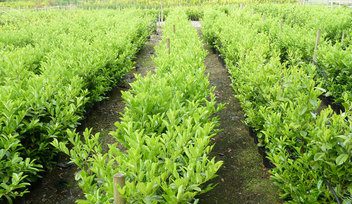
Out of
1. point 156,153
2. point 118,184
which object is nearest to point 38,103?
point 156,153

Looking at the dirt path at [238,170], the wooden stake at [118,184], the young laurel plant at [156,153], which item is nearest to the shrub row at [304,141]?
the dirt path at [238,170]

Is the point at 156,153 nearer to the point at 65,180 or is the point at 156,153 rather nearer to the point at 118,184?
the point at 118,184

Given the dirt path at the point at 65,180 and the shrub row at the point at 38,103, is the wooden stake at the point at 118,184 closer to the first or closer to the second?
the shrub row at the point at 38,103

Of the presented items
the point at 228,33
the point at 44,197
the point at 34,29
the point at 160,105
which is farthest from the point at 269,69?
the point at 34,29

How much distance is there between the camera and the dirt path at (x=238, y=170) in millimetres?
4184

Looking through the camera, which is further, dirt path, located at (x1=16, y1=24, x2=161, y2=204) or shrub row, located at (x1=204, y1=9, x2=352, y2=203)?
dirt path, located at (x1=16, y1=24, x2=161, y2=204)

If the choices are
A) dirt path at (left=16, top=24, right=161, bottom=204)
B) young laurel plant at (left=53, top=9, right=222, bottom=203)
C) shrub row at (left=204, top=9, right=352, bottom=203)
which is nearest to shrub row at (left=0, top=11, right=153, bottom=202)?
dirt path at (left=16, top=24, right=161, bottom=204)

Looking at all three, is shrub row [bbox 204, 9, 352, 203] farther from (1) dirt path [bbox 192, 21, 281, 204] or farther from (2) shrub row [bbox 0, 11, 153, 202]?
(2) shrub row [bbox 0, 11, 153, 202]

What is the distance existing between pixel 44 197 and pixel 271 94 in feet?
11.3

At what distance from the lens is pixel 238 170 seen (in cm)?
478

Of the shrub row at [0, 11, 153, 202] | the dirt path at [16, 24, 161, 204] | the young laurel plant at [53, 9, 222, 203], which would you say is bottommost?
the dirt path at [16, 24, 161, 204]

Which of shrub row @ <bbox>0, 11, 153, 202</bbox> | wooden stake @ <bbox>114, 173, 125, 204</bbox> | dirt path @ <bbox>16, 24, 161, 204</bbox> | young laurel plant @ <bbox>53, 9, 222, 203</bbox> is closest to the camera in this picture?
wooden stake @ <bbox>114, 173, 125, 204</bbox>

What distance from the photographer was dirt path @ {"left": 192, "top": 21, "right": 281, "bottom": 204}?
13.7 feet

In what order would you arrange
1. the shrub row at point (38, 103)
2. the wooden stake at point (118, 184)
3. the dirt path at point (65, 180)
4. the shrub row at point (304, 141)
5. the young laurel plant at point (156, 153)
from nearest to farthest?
the wooden stake at point (118, 184)
the young laurel plant at point (156, 153)
the shrub row at point (304, 141)
the shrub row at point (38, 103)
the dirt path at point (65, 180)
